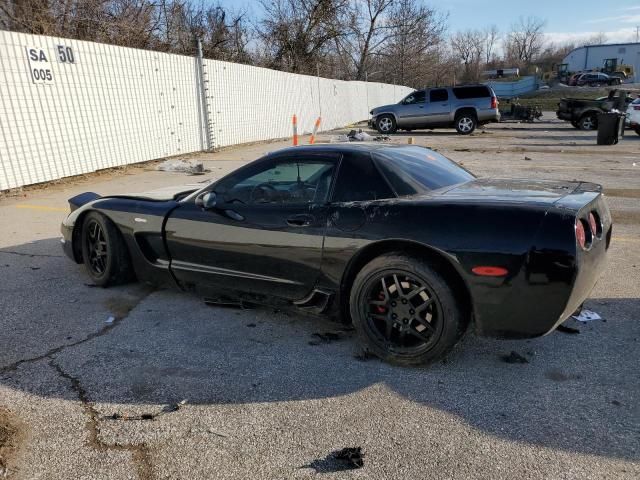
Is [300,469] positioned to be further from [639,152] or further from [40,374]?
[639,152]

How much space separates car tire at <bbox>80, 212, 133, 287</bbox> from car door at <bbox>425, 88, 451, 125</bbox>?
798 inches

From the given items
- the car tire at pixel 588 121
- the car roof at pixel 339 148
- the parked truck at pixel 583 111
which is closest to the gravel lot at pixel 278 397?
the car roof at pixel 339 148

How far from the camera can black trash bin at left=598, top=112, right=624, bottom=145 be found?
17.1 meters

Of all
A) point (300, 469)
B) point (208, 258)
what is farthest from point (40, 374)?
point (300, 469)

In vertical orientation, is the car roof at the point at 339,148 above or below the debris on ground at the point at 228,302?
above

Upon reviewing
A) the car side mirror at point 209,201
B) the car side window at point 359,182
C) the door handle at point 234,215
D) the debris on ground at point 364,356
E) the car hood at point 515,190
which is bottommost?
the debris on ground at point 364,356

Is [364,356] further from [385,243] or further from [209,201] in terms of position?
[209,201]

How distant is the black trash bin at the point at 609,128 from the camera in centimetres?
1711

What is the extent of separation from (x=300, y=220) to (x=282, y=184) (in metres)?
0.46

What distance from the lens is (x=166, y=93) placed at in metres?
14.1

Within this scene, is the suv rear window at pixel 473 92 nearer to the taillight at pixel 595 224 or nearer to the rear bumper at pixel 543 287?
the taillight at pixel 595 224

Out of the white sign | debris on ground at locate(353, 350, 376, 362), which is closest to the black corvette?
debris on ground at locate(353, 350, 376, 362)

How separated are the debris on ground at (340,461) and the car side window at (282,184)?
1.69 metres

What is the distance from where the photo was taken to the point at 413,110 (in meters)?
23.2
